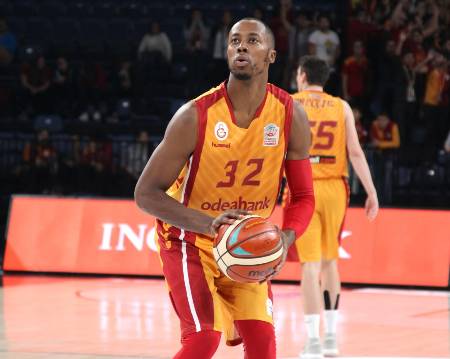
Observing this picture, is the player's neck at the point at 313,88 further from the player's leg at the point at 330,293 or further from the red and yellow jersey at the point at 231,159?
the red and yellow jersey at the point at 231,159

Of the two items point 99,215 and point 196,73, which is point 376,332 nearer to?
point 99,215

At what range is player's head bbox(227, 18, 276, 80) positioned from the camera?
4.82 meters

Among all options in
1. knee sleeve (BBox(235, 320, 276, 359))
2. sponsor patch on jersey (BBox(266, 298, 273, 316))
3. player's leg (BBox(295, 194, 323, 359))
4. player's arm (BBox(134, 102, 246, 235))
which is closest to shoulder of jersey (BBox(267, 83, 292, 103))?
player's arm (BBox(134, 102, 246, 235))

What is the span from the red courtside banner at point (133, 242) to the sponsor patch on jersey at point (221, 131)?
7.92 m

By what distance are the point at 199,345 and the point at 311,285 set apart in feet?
11.3

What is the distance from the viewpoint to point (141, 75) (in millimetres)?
18312

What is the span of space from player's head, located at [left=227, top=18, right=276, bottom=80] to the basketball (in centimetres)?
67

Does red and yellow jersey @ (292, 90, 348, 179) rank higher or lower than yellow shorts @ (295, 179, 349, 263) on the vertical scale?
higher

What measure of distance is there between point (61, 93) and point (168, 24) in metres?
2.50

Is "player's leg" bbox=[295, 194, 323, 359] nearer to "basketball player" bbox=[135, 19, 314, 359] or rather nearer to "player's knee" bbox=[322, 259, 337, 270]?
"player's knee" bbox=[322, 259, 337, 270]

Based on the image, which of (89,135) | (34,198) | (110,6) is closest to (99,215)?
(34,198)

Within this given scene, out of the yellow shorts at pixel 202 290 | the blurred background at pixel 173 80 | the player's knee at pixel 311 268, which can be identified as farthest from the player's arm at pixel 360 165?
the blurred background at pixel 173 80

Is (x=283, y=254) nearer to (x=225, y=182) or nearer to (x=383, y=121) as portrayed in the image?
(x=225, y=182)

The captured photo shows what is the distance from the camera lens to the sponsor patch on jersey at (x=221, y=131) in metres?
4.92
